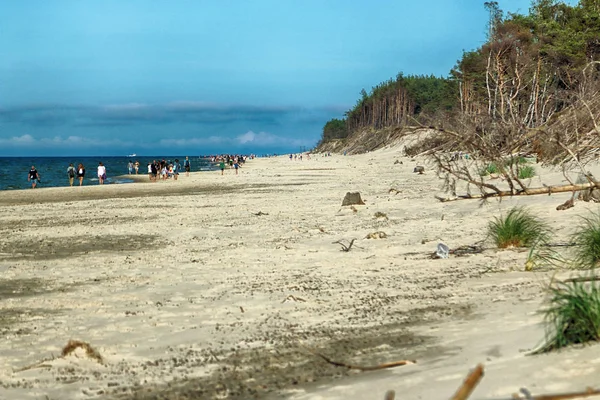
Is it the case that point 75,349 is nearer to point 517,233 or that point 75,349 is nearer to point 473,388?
point 473,388

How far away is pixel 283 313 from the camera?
6793mm

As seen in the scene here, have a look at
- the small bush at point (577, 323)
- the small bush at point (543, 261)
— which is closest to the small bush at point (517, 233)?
the small bush at point (543, 261)

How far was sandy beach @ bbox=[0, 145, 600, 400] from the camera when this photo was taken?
14.8 ft

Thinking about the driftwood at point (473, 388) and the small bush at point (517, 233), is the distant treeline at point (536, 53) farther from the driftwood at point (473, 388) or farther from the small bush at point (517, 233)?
the driftwood at point (473, 388)

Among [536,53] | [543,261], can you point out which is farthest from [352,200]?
[536,53]

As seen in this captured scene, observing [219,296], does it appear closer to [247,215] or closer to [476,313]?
[476,313]

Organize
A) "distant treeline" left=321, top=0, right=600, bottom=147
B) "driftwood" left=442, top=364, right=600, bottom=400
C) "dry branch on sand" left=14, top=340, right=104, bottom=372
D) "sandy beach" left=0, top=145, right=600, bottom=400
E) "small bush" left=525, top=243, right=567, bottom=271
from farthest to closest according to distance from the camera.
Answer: "distant treeline" left=321, top=0, right=600, bottom=147, "small bush" left=525, top=243, right=567, bottom=271, "dry branch on sand" left=14, top=340, right=104, bottom=372, "sandy beach" left=0, top=145, right=600, bottom=400, "driftwood" left=442, top=364, right=600, bottom=400

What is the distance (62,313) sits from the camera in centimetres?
743

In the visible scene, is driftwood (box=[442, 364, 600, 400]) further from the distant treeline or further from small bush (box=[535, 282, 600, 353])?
the distant treeline

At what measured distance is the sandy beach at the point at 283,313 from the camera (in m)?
4.50

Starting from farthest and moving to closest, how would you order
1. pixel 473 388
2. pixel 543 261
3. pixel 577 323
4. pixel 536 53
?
pixel 536 53 < pixel 543 261 < pixel 577 323 < pixel 473 388

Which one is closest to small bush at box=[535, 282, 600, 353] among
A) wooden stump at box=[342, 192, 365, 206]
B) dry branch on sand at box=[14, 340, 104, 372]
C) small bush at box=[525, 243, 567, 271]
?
small bush at box=[525, 243, 567, 271]

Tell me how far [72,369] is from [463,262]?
5.34 metres

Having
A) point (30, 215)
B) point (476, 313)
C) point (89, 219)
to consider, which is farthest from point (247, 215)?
point (476, 313)
